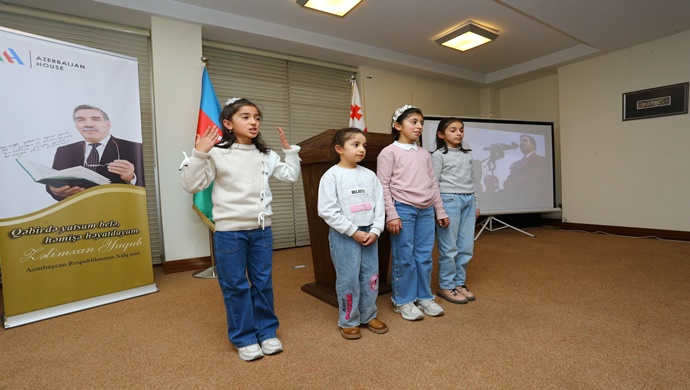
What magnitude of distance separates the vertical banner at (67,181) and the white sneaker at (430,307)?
6.74 ft

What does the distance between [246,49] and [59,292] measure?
306 cm

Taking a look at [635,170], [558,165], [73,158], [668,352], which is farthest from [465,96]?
[73,158]

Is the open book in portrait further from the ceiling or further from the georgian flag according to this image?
the georgian flag

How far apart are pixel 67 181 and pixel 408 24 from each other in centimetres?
362

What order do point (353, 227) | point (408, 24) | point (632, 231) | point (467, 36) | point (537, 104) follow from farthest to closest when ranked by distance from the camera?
1. point (537, 104)
2. point (632, 231)
3. point (467, 36)
4. point (408, 24)
5. point (353, 227)

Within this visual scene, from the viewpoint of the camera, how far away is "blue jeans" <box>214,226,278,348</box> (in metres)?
1.59

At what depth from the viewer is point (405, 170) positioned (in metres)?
2.03

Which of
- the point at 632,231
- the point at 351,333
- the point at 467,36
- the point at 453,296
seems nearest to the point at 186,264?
the point at 351,333

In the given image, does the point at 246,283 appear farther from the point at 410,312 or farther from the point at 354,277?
the point at 410,312

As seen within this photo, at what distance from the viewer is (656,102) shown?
4.39 m

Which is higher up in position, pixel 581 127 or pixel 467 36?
pixel 467 36

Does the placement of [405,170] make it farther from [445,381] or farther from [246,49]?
[246,49]

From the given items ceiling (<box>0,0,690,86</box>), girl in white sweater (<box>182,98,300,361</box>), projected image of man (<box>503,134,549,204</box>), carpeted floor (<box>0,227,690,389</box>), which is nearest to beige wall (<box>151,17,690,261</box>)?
ceiling (<box>0,0,690,86</box>)

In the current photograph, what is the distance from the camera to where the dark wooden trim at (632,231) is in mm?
4246
